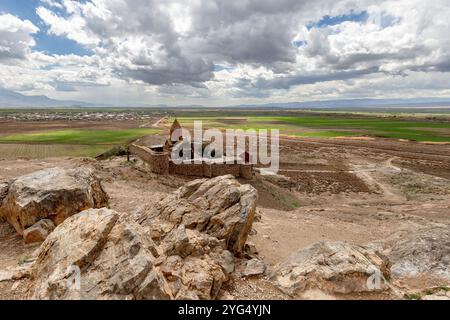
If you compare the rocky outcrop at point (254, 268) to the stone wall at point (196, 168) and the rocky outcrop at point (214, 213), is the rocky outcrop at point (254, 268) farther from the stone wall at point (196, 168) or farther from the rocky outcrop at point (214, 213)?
the stone wall at point (196, 168)

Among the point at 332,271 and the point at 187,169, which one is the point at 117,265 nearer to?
the point at 332,271

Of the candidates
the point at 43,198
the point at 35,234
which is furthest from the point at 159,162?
the point at 35,234

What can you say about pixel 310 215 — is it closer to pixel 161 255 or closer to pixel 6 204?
pixel 161 255

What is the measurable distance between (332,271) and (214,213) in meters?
4.69

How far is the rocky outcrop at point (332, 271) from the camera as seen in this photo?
26.6ft

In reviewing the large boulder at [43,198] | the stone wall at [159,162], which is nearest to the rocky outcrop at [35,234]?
the large boulder at [43,198]

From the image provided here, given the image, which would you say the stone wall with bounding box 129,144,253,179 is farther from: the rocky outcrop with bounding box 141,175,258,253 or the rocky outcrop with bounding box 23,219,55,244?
the rocky outcrop with bounding box 23,219,55,244

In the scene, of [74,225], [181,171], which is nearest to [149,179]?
[181,171]

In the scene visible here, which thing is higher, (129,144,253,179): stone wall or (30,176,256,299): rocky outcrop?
(30,176,256,299): rocky outcrop

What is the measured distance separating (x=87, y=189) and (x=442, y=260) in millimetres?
13925

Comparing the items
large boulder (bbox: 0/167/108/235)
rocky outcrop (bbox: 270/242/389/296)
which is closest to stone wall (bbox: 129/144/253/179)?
large boulder (bbox: 0/167/108/235)

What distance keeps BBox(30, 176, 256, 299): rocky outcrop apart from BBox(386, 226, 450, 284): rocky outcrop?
5566mm

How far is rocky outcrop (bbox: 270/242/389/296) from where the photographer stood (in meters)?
8.11

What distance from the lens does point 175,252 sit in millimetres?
8938
